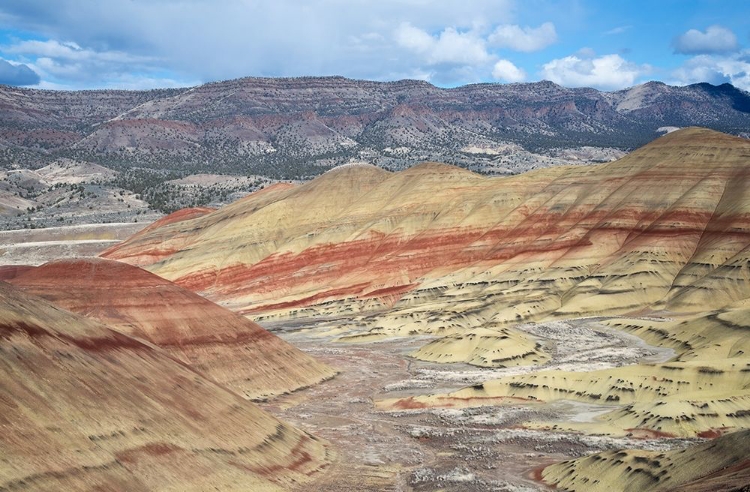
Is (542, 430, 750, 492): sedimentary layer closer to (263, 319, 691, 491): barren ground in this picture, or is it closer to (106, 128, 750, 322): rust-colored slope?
(263, 319, 691, 491): barren ground

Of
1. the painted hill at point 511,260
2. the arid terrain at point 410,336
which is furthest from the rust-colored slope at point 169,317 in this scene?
the painted hill at point 511,260

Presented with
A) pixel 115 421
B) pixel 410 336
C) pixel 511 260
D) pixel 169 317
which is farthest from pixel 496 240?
pixel 115 421

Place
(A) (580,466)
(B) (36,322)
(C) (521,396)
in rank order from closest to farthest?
(B) (36,322) → (A) (580,466) → (C) (521,396)

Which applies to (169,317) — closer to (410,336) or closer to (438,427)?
(438,427)

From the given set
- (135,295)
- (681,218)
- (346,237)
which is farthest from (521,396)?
(346,237)

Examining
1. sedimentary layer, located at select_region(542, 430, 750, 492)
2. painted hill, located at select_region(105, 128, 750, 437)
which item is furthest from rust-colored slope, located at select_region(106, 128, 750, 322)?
sedimentary layer, located at select_region(542, 430, 750, 492)

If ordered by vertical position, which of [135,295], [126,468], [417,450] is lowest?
[417,450]

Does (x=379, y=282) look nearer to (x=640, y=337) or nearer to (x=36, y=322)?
(x=640, y=337)
